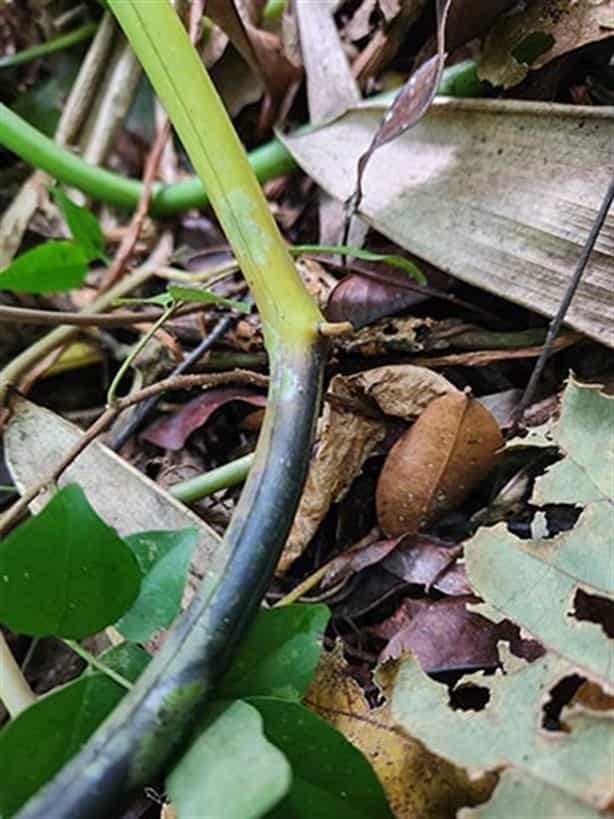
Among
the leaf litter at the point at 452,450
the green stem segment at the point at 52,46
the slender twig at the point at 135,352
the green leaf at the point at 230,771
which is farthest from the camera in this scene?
the green stem segment at the point at 52,46

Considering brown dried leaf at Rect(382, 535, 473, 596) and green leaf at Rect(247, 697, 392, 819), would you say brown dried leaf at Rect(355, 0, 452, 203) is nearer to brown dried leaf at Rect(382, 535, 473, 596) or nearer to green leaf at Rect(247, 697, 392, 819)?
brown dried leaf at Rect(382, 535, 473, 596)

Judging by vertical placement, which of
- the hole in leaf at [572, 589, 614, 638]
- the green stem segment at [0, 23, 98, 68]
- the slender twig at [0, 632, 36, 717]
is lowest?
the hole in leaf at [572, 589, 614, 638]

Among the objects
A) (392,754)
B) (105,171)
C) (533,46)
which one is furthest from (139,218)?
(392,754)

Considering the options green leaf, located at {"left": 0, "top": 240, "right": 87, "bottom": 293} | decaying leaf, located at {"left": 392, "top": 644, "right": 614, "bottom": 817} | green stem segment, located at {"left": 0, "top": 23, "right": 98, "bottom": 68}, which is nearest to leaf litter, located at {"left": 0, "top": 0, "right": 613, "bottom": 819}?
decaying leaf, located at {"left": 392, "top": 644, "right": 614, "bottom": 817}

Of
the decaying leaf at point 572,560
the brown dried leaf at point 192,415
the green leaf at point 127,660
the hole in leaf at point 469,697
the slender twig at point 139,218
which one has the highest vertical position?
the slender twig at point 139,218

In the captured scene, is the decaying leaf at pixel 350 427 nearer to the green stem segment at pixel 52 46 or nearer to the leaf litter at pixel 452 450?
the leaf litter at pixel 452 450

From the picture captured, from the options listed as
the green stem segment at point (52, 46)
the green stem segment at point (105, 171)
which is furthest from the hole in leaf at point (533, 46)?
the green stem segment at point (52, 46)
